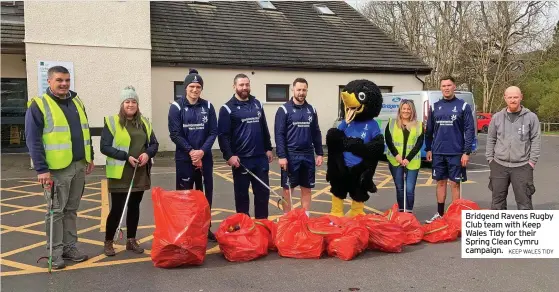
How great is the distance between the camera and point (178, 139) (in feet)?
17.3

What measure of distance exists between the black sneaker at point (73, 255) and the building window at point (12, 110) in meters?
11.3

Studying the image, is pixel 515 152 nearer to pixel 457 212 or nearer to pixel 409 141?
pixel 457 212

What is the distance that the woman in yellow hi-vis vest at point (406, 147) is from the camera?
627 centimetres

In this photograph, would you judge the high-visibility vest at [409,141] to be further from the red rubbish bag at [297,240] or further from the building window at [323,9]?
the building window at [323,9]

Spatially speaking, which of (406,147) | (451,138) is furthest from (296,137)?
(451,138)

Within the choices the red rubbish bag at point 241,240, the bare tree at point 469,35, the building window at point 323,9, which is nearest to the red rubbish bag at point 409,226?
the red rubbish bag at point 241,240

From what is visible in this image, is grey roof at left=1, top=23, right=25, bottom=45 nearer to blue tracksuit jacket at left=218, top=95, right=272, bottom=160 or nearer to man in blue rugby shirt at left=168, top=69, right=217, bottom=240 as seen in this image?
man in blue rugby shirt at left=168, top=69, right=217, bottom=240

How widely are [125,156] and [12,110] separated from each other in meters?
11.7

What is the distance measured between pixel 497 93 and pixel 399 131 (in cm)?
3750

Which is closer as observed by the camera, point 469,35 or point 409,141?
point 409,141

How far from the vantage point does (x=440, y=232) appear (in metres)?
5.52

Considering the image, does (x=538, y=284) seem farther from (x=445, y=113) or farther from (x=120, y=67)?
(x=120, y=67)

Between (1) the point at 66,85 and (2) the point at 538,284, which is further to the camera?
(1) the point at 66,85

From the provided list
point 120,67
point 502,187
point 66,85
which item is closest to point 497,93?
point 120,67
